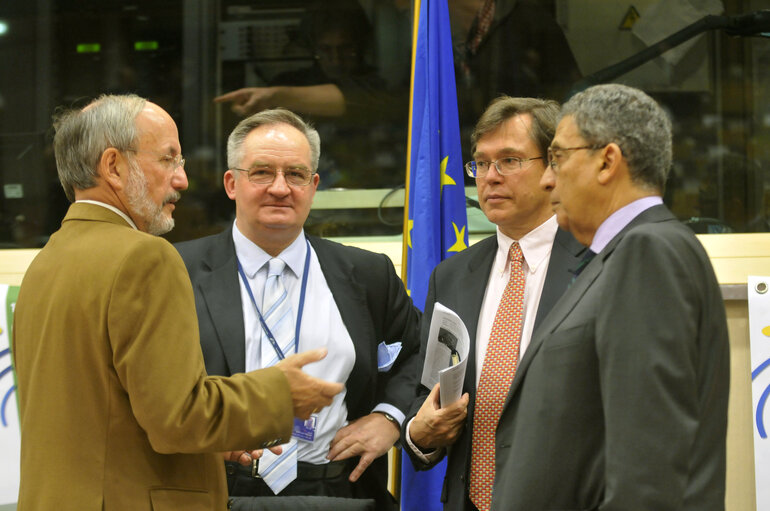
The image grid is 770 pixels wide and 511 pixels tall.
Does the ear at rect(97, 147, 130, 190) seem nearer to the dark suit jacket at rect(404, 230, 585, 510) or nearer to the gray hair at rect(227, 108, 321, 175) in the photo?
the gray hair at rect(227, 108, 321, 175)

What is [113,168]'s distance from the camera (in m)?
1.81

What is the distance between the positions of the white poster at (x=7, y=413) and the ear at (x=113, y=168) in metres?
1.66

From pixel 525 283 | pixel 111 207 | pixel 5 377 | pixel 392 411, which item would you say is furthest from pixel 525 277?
pixel 5 377

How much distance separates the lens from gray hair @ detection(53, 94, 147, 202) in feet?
5.89

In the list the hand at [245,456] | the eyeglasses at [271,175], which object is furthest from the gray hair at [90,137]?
the hand at [245,456]

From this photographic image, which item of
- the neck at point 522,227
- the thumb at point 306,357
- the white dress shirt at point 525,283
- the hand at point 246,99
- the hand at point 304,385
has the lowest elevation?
the hand at point 304,385

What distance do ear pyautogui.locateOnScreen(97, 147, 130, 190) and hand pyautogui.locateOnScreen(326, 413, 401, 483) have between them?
0.97m

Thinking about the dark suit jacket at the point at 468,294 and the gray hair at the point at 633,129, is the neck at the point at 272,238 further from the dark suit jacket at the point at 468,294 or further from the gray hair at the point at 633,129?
the gray hair at the point at 633,129

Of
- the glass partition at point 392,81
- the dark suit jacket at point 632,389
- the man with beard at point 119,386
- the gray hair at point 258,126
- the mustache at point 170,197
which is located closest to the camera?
the dark suit jacket at point 632,389

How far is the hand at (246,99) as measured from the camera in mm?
4418

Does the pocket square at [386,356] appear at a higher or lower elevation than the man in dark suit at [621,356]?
lower

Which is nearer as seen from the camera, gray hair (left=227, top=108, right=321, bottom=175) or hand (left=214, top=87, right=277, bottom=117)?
gray hair (left=227, top=108, right=321, bottom=175)

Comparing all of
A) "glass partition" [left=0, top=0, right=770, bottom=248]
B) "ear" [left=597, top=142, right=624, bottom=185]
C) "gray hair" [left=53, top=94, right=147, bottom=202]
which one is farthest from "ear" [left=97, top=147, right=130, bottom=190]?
"glass partition" [left=0, top=0, right=770, bottom=248]

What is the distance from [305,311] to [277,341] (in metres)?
0.14
